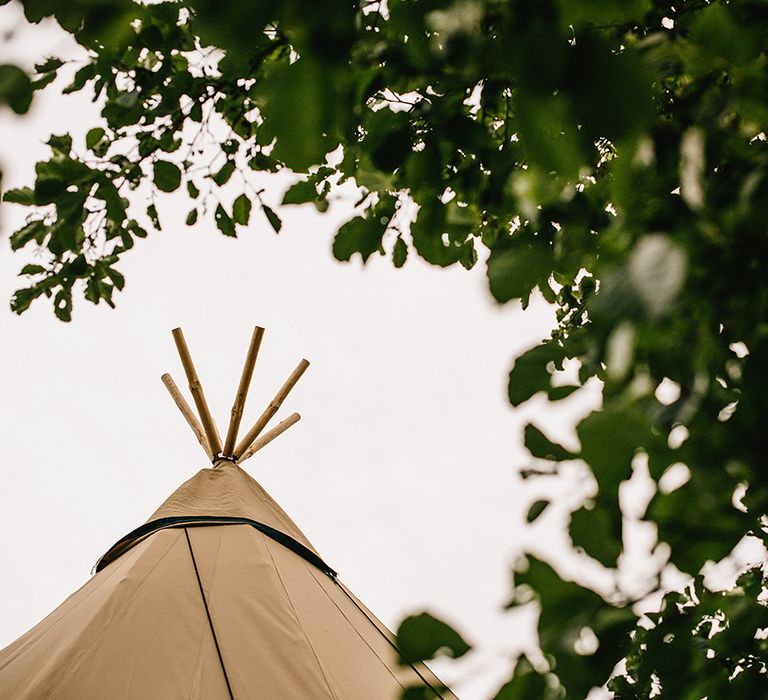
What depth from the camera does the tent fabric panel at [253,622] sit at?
1981 mm

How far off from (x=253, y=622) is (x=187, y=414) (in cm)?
242

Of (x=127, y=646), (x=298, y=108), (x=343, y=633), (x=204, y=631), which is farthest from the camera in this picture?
(x=343, y=633)

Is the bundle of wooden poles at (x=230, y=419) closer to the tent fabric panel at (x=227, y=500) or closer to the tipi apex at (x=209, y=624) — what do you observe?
the tent fabric panel at (x=227, y=500)

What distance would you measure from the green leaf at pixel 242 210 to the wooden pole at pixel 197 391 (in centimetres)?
315

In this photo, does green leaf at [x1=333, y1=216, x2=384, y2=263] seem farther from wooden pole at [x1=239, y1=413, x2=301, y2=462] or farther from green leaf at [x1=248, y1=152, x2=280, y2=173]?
wooden pole at [x1=239, y1=413, x2=301, y2=462]

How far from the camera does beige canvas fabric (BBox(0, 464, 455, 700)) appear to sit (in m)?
1.90

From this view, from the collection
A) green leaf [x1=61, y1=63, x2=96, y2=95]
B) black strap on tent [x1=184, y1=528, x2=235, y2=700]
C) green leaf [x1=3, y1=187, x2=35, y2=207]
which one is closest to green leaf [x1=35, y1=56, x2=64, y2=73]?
green leaf [x1=61, y1=63, x2=96, y2=95]

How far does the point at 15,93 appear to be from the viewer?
39 centimetres

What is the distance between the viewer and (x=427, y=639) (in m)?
0.47

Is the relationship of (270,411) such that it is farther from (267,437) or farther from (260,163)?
(260,163)

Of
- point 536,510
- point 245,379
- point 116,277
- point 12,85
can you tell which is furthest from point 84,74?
point 245,379

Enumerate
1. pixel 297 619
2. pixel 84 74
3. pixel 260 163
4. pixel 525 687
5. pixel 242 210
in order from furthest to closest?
pixel 297 619 → pixel 260 163 → pixel 242 210 → pixel 84 74 → pixel 525 687

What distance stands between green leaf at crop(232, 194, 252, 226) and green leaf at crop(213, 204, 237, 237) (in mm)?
111

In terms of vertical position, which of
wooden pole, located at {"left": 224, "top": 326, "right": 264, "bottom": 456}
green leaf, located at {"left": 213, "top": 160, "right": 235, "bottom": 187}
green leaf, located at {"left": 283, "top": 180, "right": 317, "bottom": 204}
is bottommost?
green leaf, located at {"left": 283, "top": 180, "right": 317, "bottom": 204}
